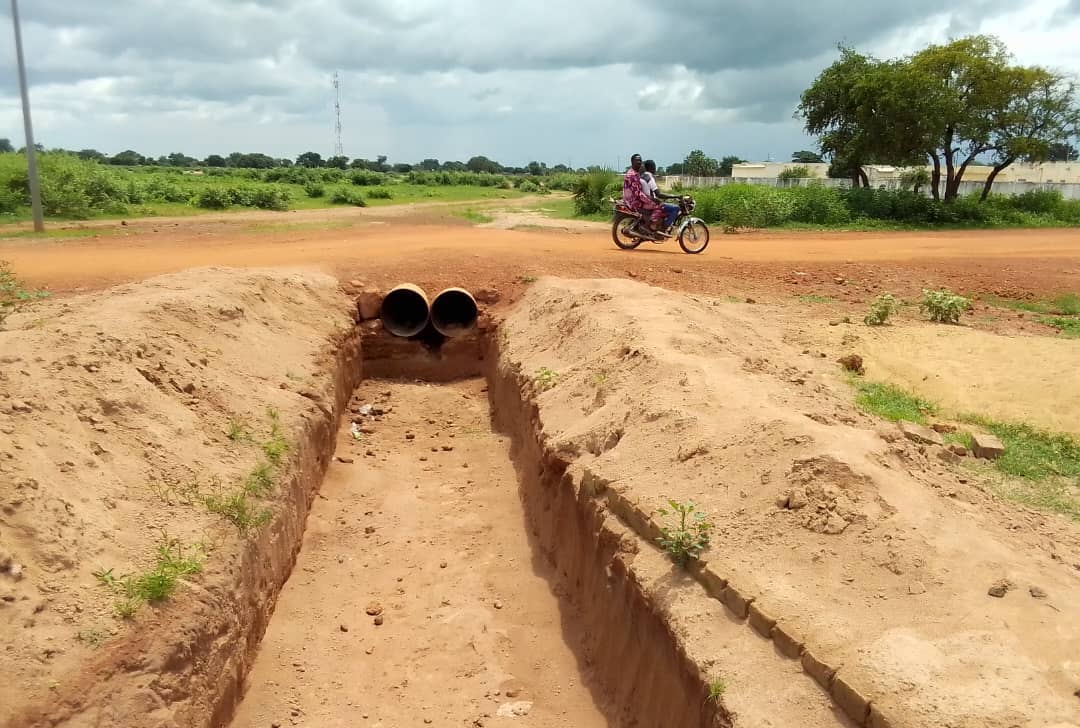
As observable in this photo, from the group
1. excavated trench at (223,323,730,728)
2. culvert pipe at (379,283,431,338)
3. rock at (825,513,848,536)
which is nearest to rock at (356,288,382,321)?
culvert pipe at (379,283,431,338)

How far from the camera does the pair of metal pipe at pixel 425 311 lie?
10.8m

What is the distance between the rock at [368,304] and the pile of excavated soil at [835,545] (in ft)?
15.9

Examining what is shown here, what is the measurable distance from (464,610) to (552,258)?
7957 millimetres

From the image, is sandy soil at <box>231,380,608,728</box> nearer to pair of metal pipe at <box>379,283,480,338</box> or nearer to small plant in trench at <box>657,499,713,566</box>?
small plant in trench at <box>657,499,713,566</box>

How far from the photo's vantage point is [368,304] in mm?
10891

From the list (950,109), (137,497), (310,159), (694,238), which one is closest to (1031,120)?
(950,109)

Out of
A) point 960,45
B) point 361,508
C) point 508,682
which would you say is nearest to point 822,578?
point 508,682

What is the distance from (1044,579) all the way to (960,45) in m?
24.4

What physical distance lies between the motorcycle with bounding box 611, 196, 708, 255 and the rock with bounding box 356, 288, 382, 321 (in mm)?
5599

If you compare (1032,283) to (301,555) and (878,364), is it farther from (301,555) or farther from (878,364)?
(301,555)

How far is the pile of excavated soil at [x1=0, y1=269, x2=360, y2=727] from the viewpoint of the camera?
3625 millimetres

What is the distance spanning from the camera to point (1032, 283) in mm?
12758

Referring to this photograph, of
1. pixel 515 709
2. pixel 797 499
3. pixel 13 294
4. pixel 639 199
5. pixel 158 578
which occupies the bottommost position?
pixel 515 709

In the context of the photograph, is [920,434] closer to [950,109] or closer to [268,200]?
[950,109]
